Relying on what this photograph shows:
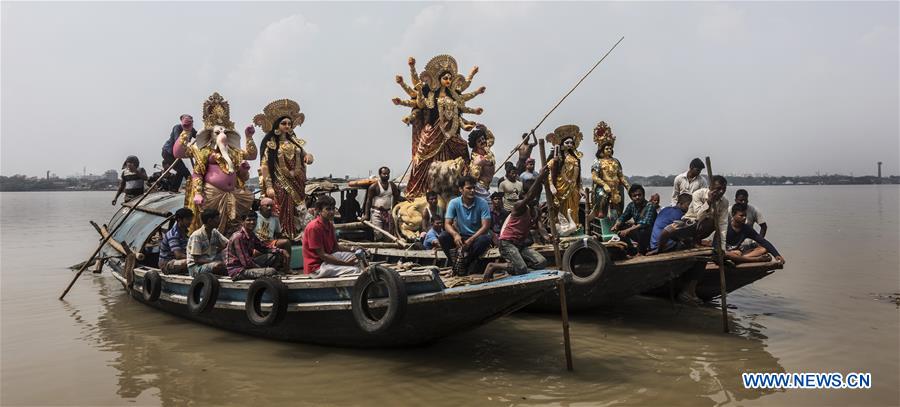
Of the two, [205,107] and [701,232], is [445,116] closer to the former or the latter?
[205,107]

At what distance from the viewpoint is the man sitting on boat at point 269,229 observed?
9.02m

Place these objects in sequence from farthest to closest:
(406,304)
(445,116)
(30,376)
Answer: (445,116) < (30,376) < (406,304)

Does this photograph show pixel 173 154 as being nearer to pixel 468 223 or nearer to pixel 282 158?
pixel 282 158

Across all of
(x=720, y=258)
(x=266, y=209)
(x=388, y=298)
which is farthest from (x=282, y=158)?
(x=720, y=258)

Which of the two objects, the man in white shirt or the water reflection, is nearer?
the water reflection

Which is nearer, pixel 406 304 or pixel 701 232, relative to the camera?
pixel 406 304

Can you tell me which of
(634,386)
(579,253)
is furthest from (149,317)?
(634,386)

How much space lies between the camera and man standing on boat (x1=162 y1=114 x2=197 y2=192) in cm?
1075

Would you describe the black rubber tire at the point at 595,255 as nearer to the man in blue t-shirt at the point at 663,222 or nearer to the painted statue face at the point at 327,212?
the man in blue t-shirt at the point at 663,222

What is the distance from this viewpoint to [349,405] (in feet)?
19.3

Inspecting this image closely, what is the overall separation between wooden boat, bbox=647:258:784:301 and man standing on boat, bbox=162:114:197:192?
8376 mm

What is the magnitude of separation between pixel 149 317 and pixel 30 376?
2.87m

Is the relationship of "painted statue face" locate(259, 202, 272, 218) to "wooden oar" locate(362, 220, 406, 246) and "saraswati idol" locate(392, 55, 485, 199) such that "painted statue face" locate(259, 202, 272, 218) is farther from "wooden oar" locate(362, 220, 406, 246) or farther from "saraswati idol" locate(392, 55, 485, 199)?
"saraswati idol" locate(392, 55, 485, 199)

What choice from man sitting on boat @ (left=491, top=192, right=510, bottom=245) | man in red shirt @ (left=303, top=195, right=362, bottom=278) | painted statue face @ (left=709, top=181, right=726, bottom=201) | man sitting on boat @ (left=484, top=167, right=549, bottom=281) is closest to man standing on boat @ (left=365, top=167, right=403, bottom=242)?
man sitting on boat @ (left=491, top=192, right=510, bottom=245)
